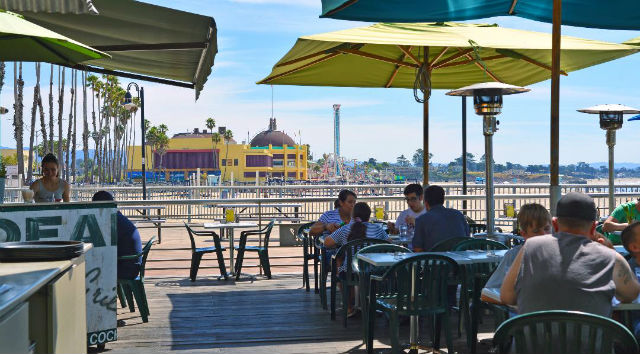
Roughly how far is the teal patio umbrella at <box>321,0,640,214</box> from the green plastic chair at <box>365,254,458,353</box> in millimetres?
1053

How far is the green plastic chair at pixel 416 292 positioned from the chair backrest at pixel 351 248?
81 centimetres

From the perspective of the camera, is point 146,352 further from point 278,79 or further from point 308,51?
point 278,79

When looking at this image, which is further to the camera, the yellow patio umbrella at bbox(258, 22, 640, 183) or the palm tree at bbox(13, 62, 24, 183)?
the palm tree at bbox(13, 62, 24, 183)

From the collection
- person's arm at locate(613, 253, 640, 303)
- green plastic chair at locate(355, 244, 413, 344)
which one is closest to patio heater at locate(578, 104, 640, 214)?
green plastic chair at locate(355, 244, 413, 344)

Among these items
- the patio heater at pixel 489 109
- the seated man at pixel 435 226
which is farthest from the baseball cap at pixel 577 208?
the patio heater at pixel 489 109

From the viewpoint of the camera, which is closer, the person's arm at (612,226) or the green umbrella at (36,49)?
the green umbrella at (36,49)

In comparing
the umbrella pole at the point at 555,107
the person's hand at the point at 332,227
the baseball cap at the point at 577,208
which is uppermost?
the umbrella pole at the point at 555,107

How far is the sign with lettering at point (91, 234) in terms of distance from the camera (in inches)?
188

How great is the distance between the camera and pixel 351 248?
19.6 feet

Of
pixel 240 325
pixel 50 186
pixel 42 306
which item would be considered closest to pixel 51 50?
pixel 50 186

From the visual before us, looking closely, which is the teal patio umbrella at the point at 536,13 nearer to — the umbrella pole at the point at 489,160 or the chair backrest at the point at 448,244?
the chair backrest at the point at 448,244

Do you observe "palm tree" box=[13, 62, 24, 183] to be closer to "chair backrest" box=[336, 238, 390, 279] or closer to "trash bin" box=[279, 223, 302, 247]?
"trash bin" box=[279, 223, 302, 247]

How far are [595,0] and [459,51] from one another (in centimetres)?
236

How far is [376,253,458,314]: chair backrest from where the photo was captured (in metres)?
4.76
